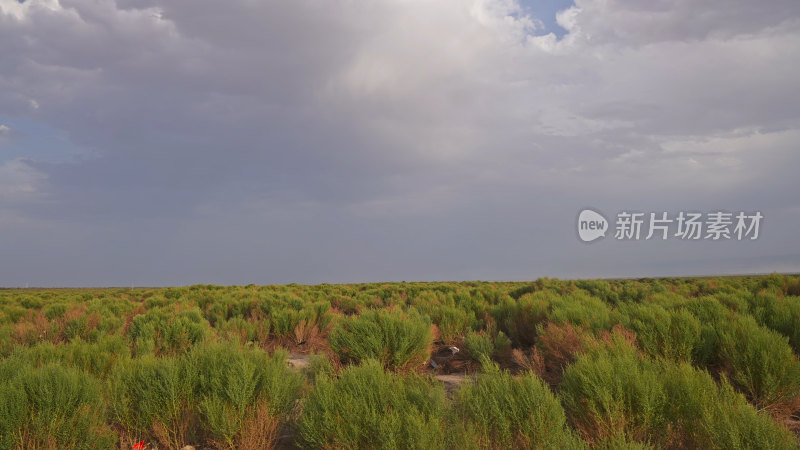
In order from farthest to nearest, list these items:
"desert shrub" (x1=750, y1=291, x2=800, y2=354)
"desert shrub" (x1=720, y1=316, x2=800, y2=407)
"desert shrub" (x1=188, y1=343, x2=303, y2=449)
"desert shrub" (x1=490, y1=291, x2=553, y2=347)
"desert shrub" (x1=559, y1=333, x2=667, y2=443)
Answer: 1. "desert shrub" (x1=490, y1=291, x2=553, y2=347)
2. "desert shrub" (x1=750, y1=291, x2=800, y2=354)
3. "desert shrub" (x1=720, y1=316, x2=800, y2=407)
4. "desert shrub" (x1=188, y1=343, x2=303, y2=449)
5. "desert shrub" (x1=559, y1=333, x2=667, y2=443)

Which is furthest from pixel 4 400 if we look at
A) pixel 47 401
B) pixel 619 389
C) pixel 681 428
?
pixel 681 428

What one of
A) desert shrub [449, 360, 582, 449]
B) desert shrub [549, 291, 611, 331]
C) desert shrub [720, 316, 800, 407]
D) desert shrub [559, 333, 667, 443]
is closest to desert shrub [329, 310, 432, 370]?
desert shrub [549, 291, 611, 331]

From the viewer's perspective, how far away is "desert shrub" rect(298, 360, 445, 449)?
3.48 metres

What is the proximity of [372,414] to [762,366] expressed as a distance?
489 centimetres

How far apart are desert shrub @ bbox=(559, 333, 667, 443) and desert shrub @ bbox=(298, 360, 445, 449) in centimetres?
136

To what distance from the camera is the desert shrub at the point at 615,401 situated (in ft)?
12.8

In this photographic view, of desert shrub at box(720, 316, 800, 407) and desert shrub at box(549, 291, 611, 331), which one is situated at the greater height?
desert shrub at box(549, 291, 611, 331)

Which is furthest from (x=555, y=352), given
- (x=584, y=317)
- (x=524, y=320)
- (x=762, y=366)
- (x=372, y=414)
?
(x=372, y=414)

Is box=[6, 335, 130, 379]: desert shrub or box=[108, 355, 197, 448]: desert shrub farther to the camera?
box=[6, 335, 130, 379]: desert shrub

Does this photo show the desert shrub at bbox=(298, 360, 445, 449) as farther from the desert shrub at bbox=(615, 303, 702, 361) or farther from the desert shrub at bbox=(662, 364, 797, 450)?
the desert shrub at bbox=(615, 303, 702, 361)

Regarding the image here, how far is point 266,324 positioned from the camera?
1110 centimetres

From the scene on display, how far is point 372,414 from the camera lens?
3814 millimetres

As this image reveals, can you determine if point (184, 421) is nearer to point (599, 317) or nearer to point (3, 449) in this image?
point (3, 449)

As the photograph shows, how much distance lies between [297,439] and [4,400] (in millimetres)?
2603
